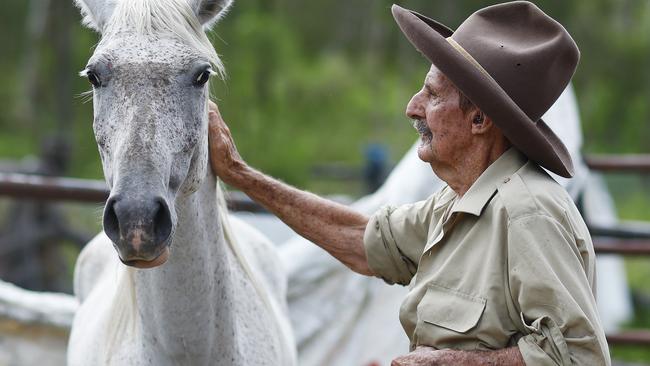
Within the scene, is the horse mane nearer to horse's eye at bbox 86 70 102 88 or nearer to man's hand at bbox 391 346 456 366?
horse's eye at bbox 86 70 102 88

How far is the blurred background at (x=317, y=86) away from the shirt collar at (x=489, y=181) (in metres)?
6.77

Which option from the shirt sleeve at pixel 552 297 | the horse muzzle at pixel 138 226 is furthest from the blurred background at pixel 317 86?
the shirt sleeve at pixel 552 297

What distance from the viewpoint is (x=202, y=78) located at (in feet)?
7.36

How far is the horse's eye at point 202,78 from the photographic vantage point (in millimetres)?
2217

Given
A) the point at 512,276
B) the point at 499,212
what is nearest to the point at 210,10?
the point at 499,212

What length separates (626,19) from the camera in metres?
18.0

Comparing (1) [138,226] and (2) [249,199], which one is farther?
(2) [249,199]

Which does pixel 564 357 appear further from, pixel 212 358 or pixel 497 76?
pixel 212 358

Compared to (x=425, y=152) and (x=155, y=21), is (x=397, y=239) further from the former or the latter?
(x=155, y=21)

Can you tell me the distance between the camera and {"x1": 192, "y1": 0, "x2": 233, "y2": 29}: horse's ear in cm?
246

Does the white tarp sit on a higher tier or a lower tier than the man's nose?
lower

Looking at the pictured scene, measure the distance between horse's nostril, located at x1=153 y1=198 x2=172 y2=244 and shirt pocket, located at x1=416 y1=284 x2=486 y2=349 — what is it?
0.63 meters

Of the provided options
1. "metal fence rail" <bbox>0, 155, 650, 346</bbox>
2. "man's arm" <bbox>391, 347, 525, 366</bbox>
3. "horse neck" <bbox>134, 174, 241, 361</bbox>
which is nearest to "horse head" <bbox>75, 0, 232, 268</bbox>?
"horse neck" <bbox>134, 174, 241, 361</bbox>

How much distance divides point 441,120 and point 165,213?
710 mm
